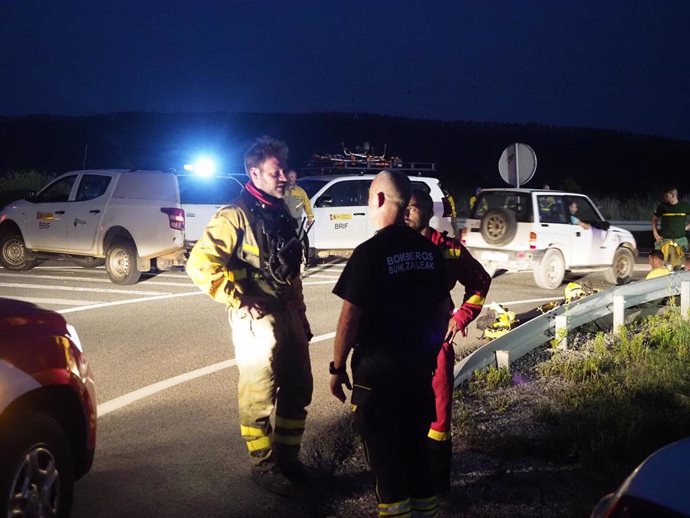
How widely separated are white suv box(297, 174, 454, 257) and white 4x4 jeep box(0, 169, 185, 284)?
137 inches

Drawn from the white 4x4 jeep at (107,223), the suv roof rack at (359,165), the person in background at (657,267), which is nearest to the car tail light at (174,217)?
the white 4x4 jeep at (107,223)

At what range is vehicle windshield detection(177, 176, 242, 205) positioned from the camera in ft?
48.7

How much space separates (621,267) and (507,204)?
2911mm

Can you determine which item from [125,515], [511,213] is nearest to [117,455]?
[125,515]

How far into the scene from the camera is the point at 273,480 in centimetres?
462

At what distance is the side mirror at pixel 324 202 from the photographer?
16266mm

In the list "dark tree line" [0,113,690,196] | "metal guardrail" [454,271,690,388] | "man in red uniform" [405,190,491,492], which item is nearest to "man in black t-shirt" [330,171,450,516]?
"man in red uniform" [405,190,491,492]

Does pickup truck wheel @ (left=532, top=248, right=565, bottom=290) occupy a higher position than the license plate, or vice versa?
the license plate

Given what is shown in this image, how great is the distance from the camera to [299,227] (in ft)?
16.4

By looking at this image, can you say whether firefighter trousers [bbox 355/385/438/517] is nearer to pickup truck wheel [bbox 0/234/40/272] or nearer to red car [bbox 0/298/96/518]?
red car [bbox 0/298/96/518]

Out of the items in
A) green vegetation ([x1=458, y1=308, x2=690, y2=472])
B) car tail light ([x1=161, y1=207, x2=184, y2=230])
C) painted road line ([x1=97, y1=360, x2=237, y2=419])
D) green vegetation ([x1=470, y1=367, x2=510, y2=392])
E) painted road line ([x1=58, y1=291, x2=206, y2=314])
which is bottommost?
green vegetation ([x1=458, y1=308, x2=690, y2=472])

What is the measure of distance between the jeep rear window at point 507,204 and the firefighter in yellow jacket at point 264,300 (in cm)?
987

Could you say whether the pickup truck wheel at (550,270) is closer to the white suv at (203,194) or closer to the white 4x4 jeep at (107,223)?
the white suv at (203,194)

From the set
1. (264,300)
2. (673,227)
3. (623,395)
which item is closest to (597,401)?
(623,395)
